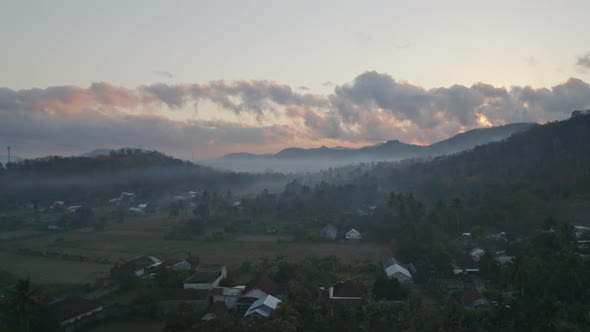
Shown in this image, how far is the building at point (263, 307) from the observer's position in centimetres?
1661

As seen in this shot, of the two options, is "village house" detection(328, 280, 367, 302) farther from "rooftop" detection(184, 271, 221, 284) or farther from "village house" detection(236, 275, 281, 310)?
"rooftop" detection(184, 271, 221, 284)

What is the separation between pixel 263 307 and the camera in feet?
55.3

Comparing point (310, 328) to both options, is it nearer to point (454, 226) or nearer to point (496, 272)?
point (496, 272)

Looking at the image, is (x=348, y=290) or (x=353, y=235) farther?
(x=353, y=235)

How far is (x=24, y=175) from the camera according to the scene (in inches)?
2699

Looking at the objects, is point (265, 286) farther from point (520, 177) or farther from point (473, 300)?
point (520, 177)

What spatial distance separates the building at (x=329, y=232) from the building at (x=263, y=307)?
59.5 ft

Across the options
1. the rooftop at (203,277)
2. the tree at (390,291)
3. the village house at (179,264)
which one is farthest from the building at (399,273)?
the village house at (179,264)

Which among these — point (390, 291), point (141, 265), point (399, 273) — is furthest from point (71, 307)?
point (399, 273)

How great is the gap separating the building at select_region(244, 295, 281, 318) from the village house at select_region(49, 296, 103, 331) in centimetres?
615

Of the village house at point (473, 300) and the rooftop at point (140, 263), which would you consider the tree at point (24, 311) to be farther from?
the village house at point (473, 300)

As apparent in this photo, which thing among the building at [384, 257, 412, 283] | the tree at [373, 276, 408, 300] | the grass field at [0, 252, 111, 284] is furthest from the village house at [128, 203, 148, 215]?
the tree at [373, 276, 408, 300]

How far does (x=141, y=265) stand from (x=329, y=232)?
16.3 metres

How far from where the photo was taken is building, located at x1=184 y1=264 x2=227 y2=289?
20281 millimetres
